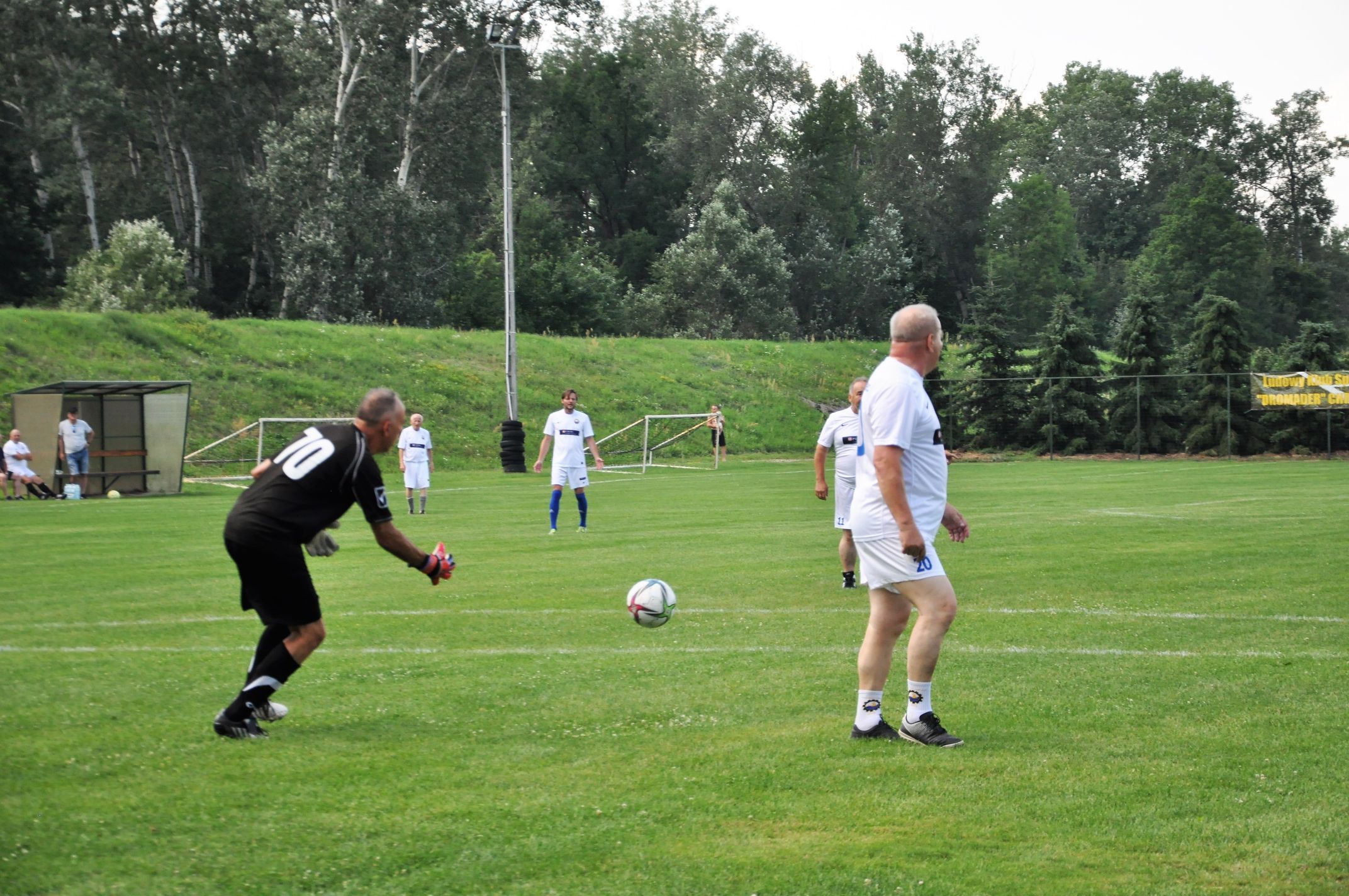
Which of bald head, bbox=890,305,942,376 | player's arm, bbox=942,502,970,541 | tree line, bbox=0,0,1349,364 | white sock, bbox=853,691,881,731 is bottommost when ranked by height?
white sock, bbox=853,691,881,731

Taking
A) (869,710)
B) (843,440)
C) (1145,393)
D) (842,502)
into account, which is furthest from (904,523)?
(1145,393)

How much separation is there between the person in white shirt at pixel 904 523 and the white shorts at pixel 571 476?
13.0 metres

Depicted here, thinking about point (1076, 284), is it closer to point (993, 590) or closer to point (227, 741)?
point (993, 590)

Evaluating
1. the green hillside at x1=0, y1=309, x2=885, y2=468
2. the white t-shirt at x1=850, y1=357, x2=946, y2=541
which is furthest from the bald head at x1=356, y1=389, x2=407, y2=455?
the green hillside at x1=0, y1=309, x2=885, y2=468

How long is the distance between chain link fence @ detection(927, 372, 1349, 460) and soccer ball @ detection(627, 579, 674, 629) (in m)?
36.4

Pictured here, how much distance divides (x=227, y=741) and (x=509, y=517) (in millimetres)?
15360

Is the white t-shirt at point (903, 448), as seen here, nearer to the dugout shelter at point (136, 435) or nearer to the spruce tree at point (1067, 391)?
the dugout shelter at point (136, 435)

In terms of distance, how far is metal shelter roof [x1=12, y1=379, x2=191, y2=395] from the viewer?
1084 inches

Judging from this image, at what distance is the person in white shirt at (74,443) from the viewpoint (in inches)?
1101

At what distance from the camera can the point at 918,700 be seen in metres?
6.30

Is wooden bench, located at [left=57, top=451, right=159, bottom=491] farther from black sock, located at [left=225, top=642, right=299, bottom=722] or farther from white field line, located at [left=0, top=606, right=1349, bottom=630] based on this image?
black sock, located at [left=225, top=642, right=299, bottom=722]

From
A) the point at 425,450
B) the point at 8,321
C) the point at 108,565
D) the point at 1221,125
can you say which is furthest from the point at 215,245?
the point at 1221,125

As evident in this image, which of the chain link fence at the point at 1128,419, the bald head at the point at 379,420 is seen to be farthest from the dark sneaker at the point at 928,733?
the chain link fence at the point at 1128,419

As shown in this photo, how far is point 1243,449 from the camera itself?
41.9m
